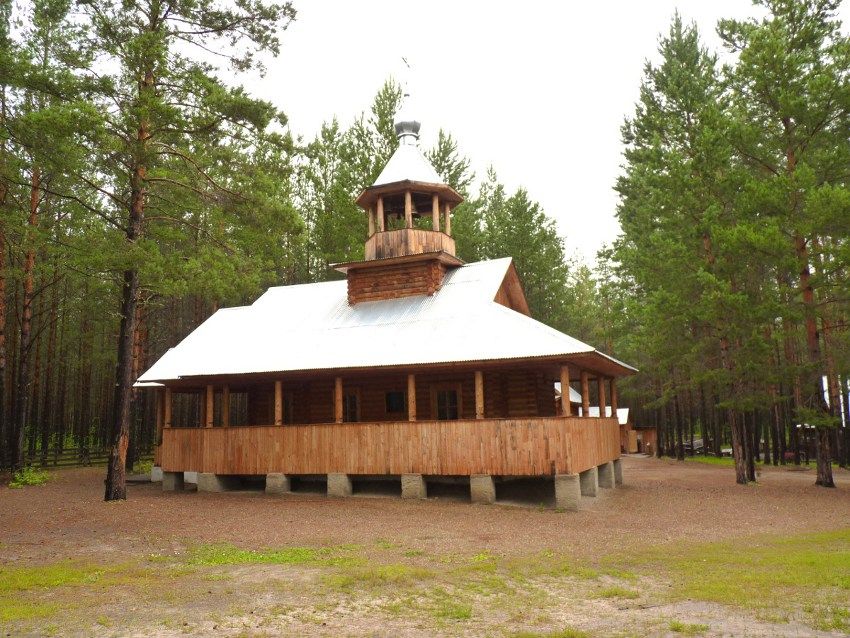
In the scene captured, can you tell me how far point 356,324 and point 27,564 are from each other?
1262cm

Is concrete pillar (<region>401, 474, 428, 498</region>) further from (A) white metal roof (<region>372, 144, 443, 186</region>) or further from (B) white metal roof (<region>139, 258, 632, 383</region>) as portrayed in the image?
(A) white metal roof (<region>372, 144, 443, 186</region>)

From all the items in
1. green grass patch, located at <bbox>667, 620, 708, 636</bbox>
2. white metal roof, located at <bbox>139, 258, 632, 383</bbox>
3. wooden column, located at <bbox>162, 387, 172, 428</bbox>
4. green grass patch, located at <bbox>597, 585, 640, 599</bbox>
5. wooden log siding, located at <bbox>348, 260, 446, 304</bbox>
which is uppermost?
wooden log siding, located at <bbox>348, 260, 446, 304</bbox>

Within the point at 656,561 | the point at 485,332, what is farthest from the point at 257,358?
the point at 656,561

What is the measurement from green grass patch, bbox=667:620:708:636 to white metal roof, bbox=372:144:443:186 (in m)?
18.3

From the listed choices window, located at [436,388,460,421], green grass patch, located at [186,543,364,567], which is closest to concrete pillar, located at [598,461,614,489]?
window, located at [436,388,460,421]

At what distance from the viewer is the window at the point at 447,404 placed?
66.3 ft

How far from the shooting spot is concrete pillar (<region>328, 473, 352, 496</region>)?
18219 mm

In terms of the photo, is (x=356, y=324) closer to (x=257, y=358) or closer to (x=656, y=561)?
(x=257, y=358)

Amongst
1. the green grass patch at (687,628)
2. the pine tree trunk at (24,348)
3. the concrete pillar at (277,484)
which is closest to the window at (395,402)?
the concrete pillar at (277,484)

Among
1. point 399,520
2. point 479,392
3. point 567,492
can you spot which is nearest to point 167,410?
point 399,520

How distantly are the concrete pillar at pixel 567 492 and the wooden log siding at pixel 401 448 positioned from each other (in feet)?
0.67

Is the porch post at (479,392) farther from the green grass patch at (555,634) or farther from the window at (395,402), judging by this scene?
the green grass patch at (555,634)

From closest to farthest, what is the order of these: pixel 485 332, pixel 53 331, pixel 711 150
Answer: pixel 485 332, pixel 711 150, pixel 53 331

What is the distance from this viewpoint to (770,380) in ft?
68.7
